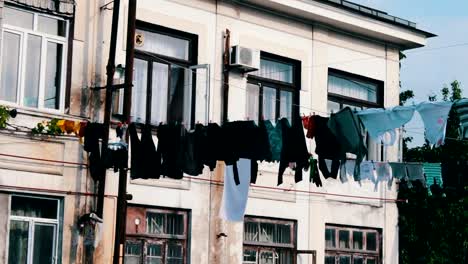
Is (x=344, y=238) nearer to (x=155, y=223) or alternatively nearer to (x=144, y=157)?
(x=155, y=223)

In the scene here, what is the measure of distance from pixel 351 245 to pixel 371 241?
2.27 feet

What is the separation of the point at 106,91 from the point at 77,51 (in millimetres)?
864

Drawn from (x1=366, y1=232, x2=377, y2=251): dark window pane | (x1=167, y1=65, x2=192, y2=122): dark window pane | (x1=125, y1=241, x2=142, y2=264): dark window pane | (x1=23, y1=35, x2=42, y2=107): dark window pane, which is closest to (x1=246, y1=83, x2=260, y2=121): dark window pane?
(x1=167, y1=65, x2=192, y2=122): dark window pane

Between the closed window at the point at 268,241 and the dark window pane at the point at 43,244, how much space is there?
4.55 m

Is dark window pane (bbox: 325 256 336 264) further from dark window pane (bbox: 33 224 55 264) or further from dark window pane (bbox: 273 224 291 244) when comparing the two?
dark window pane (bbox: 33 224 55 264)

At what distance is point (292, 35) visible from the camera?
Result: 21281mm

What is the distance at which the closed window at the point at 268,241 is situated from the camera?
794 inches

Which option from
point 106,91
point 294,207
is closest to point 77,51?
point 106,91

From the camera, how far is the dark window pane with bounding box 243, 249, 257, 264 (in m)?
20.1

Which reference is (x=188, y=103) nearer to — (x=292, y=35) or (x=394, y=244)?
(x=292, y=35)

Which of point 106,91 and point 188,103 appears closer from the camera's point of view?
point 106,91

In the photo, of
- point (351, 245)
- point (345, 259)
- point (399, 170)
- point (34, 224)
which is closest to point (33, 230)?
point (34, 224)

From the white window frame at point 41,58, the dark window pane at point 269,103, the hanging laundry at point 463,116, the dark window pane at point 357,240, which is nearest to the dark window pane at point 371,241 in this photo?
the dark window pane at point 357,240

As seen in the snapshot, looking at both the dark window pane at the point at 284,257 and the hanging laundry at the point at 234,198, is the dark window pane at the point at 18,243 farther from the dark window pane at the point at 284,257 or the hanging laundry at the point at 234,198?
the dark window pane at the point at 284,257
